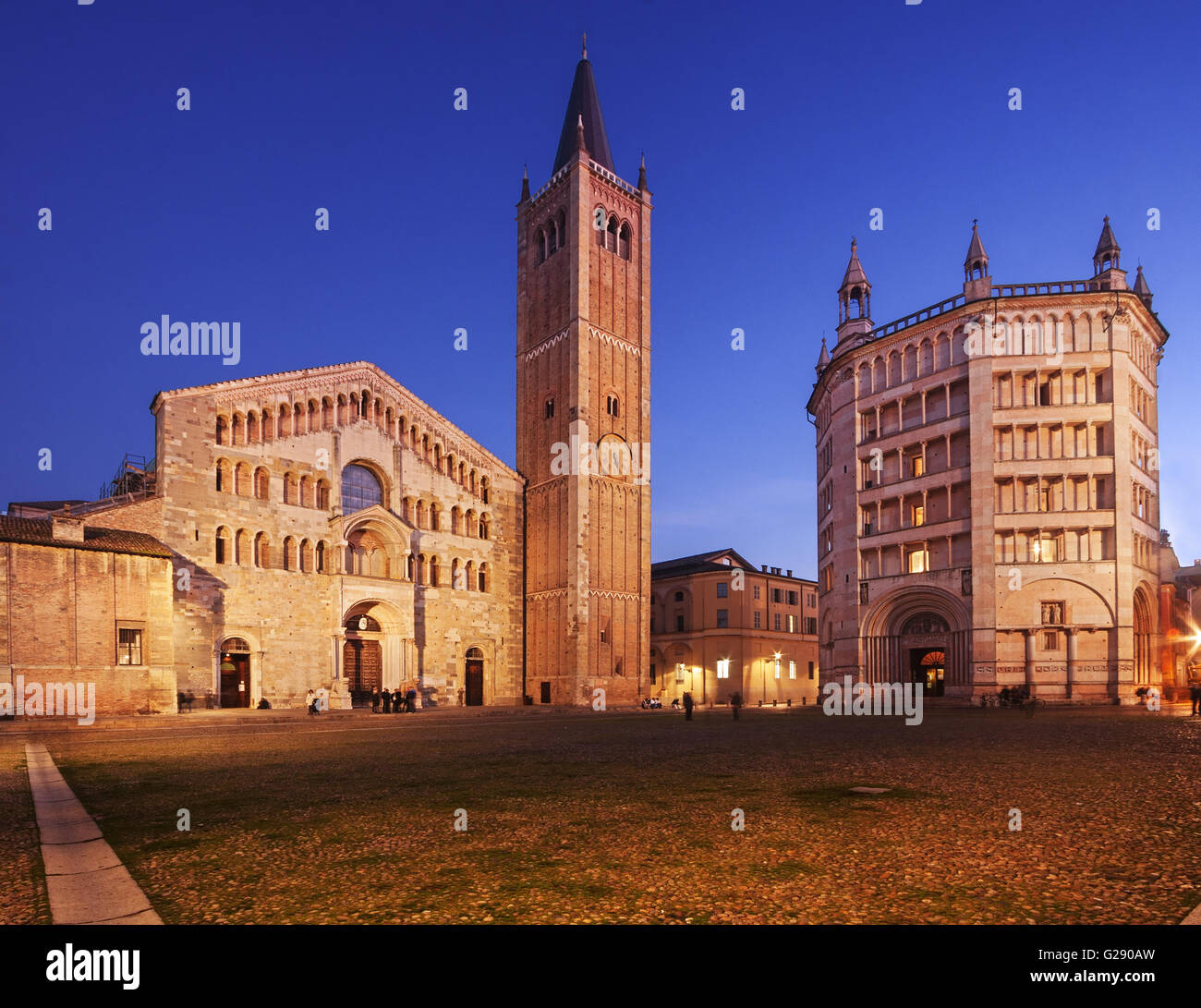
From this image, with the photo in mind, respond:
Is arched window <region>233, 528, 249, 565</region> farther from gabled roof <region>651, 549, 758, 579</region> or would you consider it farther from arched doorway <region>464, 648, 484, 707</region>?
gabled roof <region>651, 549, 758, 579</region>

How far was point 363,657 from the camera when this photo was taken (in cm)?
4488

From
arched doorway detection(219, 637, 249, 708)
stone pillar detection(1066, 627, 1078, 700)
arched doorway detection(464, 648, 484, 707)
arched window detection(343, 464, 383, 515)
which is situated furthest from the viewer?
arched doorway detection(464, 648, 484, 707)

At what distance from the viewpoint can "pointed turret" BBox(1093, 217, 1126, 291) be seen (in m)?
44.4

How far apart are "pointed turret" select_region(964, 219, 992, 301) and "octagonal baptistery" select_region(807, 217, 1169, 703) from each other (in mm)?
96

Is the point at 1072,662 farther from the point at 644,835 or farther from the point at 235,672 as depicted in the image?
the point at 235,672

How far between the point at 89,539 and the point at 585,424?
28.5 m

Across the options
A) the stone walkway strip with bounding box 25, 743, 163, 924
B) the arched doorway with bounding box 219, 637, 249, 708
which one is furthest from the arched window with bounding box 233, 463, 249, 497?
the stone walkway strip with bounding box 25, 743, 163, 924

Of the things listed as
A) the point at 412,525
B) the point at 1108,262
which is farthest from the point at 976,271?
the point at 412,525
